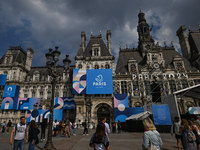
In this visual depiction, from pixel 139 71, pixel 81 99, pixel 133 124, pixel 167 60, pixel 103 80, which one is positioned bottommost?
pixel 133 124

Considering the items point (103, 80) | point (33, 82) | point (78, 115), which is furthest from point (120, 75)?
point (33, 82)

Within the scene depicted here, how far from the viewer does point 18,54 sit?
136ft

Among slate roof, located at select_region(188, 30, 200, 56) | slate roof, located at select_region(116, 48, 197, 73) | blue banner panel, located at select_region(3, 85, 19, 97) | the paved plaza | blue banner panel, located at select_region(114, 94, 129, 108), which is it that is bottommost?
the paved plaza

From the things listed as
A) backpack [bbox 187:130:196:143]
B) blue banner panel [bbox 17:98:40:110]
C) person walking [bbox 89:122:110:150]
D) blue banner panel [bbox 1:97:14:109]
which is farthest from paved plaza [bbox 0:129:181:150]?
blue banner panel [bbox 1:97:14:109]

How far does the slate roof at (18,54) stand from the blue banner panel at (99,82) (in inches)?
973

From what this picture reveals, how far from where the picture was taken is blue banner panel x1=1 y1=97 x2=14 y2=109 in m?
32.5

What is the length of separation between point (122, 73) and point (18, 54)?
3335 cm

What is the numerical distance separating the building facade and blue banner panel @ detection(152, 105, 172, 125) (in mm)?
10939

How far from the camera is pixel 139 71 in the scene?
1328 inches

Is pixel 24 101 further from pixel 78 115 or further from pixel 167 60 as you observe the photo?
pixel 167 60

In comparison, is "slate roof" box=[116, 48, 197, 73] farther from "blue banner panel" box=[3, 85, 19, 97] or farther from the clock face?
"blue banner panel" box=[3, 85, 19, 97]

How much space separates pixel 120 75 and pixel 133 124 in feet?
50.4

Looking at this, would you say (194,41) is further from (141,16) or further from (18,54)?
(18,54)

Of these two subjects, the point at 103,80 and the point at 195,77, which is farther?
the point at 195,77
